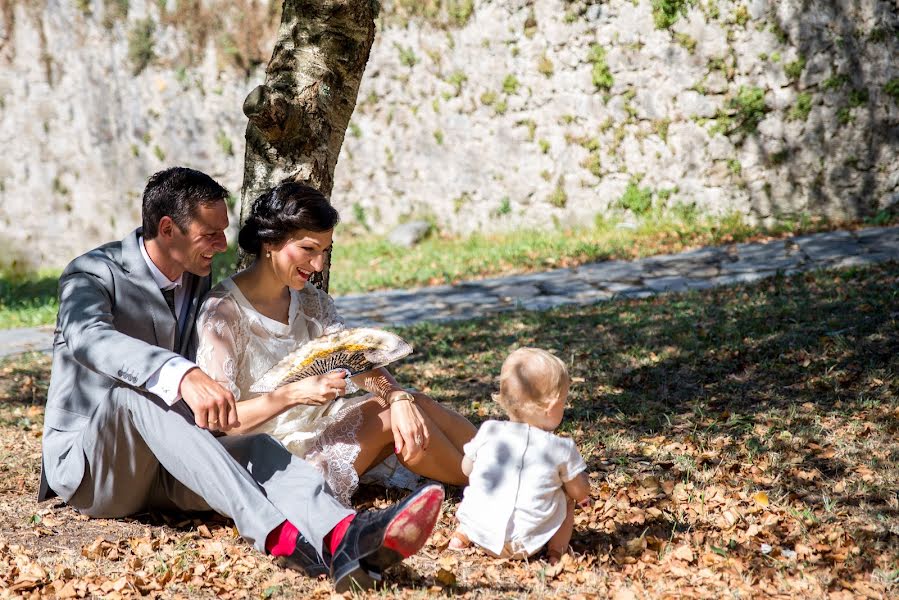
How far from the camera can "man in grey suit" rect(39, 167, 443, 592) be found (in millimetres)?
3264

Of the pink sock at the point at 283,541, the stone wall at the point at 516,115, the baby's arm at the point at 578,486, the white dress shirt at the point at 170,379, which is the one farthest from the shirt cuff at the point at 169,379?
the stone wall at the point at 516,115

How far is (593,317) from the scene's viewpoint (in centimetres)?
780

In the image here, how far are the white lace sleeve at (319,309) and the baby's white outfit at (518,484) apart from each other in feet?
3.23

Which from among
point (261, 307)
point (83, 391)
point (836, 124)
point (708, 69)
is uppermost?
point (708, 69)

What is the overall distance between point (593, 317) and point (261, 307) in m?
4.30

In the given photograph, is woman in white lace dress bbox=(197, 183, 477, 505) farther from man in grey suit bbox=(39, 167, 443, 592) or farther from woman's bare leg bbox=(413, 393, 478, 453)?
man in grey suit bbox=(39, 167, 443, 592)

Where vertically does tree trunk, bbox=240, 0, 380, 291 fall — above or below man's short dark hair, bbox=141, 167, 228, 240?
above

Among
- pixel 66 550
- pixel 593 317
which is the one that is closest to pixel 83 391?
pixel 66 550

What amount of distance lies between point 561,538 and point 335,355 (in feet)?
3.66

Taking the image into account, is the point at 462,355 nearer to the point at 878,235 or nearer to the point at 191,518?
the point at 191,518

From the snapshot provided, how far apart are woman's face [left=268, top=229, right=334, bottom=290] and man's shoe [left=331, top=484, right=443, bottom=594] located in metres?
1.12

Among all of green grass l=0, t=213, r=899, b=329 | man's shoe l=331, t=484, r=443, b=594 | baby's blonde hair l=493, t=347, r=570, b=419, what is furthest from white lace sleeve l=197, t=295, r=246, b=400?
green grass l=0, t=213, r=899, b=329

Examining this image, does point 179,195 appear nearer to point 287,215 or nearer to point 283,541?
point 287,215

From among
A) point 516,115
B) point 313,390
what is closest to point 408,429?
point 313,390
